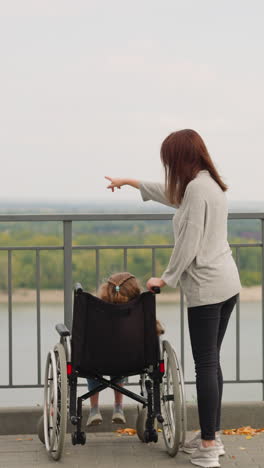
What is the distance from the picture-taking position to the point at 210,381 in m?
4.64

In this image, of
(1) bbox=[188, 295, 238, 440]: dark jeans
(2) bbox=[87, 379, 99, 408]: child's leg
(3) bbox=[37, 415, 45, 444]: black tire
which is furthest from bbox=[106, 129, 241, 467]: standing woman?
(3) bbox=[37, 415, 45, 444]: black tire

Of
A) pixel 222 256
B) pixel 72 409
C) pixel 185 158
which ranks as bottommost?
pixel 72 409

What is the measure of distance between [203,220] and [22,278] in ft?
5.97

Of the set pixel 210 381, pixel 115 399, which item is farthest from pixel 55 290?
pixel 210 381

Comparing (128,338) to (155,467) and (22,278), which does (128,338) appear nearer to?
(155,467)

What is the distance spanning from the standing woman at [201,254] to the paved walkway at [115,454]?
234 millimetres

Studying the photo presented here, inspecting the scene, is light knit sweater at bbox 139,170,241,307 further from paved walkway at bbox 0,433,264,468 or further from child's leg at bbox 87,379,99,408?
paved walkway at bbox 0,433,264,468

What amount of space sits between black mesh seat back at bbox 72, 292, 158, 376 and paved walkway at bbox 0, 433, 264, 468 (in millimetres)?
507

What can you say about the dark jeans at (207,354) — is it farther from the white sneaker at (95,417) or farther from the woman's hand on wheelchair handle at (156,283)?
the white sneaker at (95,417)

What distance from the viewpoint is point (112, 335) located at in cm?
464

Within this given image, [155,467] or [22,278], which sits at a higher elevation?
[22,278]

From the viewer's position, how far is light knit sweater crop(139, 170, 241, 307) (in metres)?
4.48

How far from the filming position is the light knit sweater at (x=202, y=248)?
4484mm

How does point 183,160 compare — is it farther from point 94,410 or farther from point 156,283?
point 94,410
